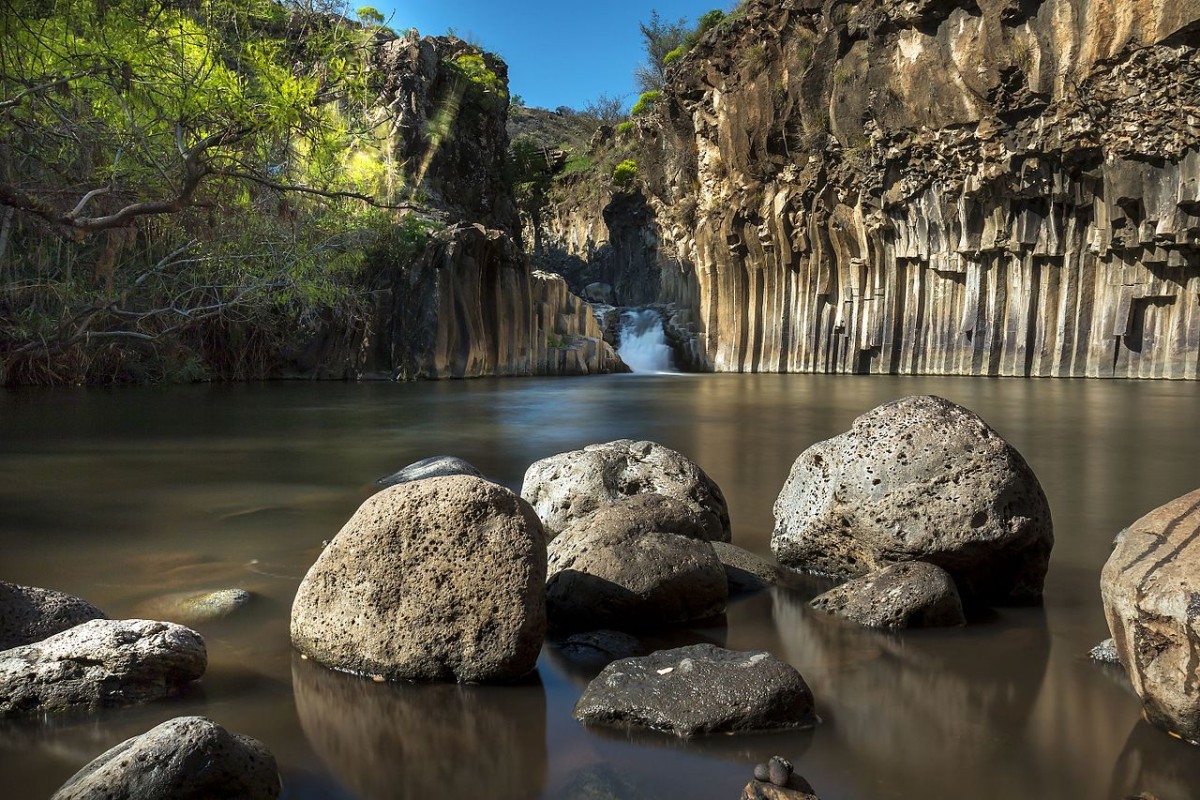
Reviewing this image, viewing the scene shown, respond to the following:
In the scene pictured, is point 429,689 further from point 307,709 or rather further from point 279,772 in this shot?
point 279,772

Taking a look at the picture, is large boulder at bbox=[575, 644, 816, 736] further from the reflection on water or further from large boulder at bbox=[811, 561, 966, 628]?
large boulder at bbox=[811, 561, 966, 628]

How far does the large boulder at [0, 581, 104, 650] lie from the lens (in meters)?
4.86

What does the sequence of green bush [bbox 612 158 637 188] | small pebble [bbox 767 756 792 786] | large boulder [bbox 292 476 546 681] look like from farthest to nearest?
green bush [bbox 612 158 637 188], large boulder [bbox 292 476 546 681], small pebble [bbox 767 756 792 786]

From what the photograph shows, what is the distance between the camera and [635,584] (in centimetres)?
555

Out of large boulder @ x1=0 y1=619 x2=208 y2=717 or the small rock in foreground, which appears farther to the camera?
the small rock in foreground

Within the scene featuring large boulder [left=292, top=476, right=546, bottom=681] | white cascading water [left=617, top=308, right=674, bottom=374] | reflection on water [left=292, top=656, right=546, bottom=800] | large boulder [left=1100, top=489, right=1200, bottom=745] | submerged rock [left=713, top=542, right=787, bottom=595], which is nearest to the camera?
reflection on water [left=292, top=656, right=546, bottom=800]

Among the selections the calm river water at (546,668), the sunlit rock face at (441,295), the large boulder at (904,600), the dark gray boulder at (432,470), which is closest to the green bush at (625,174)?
the sunlit rock face at (441,295)

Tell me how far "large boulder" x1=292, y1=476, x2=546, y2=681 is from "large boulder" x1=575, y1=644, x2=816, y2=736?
0.57 meters

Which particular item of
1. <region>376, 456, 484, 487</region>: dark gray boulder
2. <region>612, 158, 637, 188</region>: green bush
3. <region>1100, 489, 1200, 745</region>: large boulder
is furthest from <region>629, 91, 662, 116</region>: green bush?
<region>1100, 489, 1200, 745</region>: large boulder

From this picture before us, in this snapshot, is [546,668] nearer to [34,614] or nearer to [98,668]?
[98,668]

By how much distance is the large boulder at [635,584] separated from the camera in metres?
5.53

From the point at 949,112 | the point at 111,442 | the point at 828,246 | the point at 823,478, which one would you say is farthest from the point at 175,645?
the point at 828,246

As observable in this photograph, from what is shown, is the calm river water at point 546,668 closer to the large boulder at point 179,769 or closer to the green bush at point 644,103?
the large boulder at point 179,769

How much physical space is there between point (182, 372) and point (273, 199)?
17.2 m
